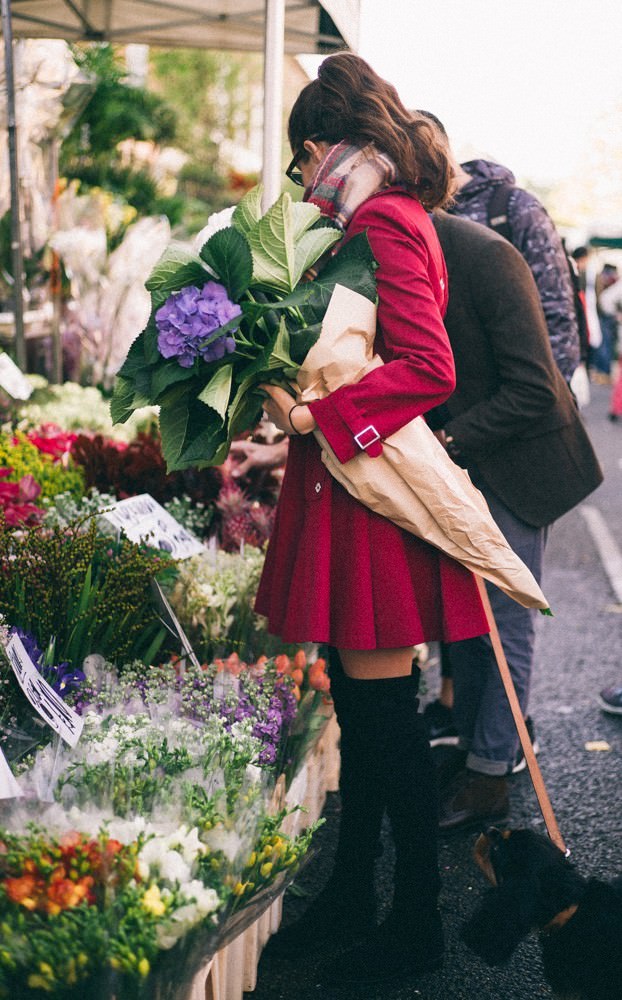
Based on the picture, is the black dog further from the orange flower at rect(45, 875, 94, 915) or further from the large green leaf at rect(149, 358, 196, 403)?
the large green leaf at rect(149, 358, 196, 403)

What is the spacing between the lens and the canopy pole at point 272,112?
10.2 feet

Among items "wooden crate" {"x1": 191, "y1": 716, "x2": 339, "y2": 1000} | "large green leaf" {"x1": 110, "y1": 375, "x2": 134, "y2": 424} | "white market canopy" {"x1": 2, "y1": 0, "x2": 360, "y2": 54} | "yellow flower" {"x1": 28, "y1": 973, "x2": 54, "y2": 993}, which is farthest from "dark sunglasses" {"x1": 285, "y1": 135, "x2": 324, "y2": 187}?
"white market canopy" {"x1": 2, "y1": 0, "x2": 360, "y2": 54}

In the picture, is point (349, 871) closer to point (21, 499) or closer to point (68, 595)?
point (68, 595)

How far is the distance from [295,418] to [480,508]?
0.42 m

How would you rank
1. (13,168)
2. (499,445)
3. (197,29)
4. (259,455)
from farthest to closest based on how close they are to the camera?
(197,29) → (13,168) → (259,455) → (499,445)

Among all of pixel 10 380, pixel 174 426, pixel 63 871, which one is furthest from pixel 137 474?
pixel 63 871

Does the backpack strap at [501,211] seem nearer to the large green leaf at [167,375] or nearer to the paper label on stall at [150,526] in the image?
the paper label on stall at [150,526]

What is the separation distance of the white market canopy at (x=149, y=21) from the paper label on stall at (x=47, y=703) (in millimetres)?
3538

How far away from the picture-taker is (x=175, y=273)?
6.10 feet

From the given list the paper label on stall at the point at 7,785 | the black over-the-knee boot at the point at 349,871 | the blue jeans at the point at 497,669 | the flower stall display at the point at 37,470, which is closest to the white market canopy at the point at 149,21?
the flower stall display at the point at 37,470

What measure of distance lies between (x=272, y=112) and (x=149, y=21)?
81.5 inches

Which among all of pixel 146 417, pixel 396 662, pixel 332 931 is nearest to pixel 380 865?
pixel 332 931

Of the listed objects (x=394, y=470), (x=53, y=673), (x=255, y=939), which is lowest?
(x=255, y=939)

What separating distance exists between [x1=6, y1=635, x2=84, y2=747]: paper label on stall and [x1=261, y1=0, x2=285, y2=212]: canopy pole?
197 centimetres
